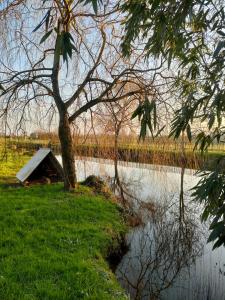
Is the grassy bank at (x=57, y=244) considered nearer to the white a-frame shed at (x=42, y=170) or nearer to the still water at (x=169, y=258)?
the still water at (x=169, y=258)

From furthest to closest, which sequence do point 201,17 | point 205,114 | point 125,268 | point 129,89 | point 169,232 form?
A: point 129,89 < point 169,232 < point 125,268 < point 201,17 < point 205,114

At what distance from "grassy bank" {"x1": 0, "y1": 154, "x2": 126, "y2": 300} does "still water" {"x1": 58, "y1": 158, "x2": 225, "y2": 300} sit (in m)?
0.35

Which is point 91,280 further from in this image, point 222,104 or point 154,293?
point 222,104

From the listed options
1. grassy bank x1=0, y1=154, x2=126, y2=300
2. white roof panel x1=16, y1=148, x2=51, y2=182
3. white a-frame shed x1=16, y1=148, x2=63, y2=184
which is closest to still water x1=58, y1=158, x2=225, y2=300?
grassy bank x1=0, y1=154, x2=126, y2=300

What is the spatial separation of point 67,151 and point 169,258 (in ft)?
12.1

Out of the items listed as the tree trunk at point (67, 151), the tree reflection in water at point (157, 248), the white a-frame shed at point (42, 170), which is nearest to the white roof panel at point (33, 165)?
the white a-frame shed at point (42, 170)

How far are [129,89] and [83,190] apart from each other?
100 inches

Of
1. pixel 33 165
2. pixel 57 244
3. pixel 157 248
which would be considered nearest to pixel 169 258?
pixel 157 248

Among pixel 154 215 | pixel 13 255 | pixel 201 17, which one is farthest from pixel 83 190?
pixel 201 17

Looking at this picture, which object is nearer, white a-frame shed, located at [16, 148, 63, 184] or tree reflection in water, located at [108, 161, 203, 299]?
tree reflection in water, located at [108, 161, 203, 299]

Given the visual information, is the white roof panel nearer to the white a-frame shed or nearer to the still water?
the white a-frame shed

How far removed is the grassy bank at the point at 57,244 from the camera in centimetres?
364

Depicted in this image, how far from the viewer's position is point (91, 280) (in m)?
3.86

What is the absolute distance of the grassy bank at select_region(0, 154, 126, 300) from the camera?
364 cm
